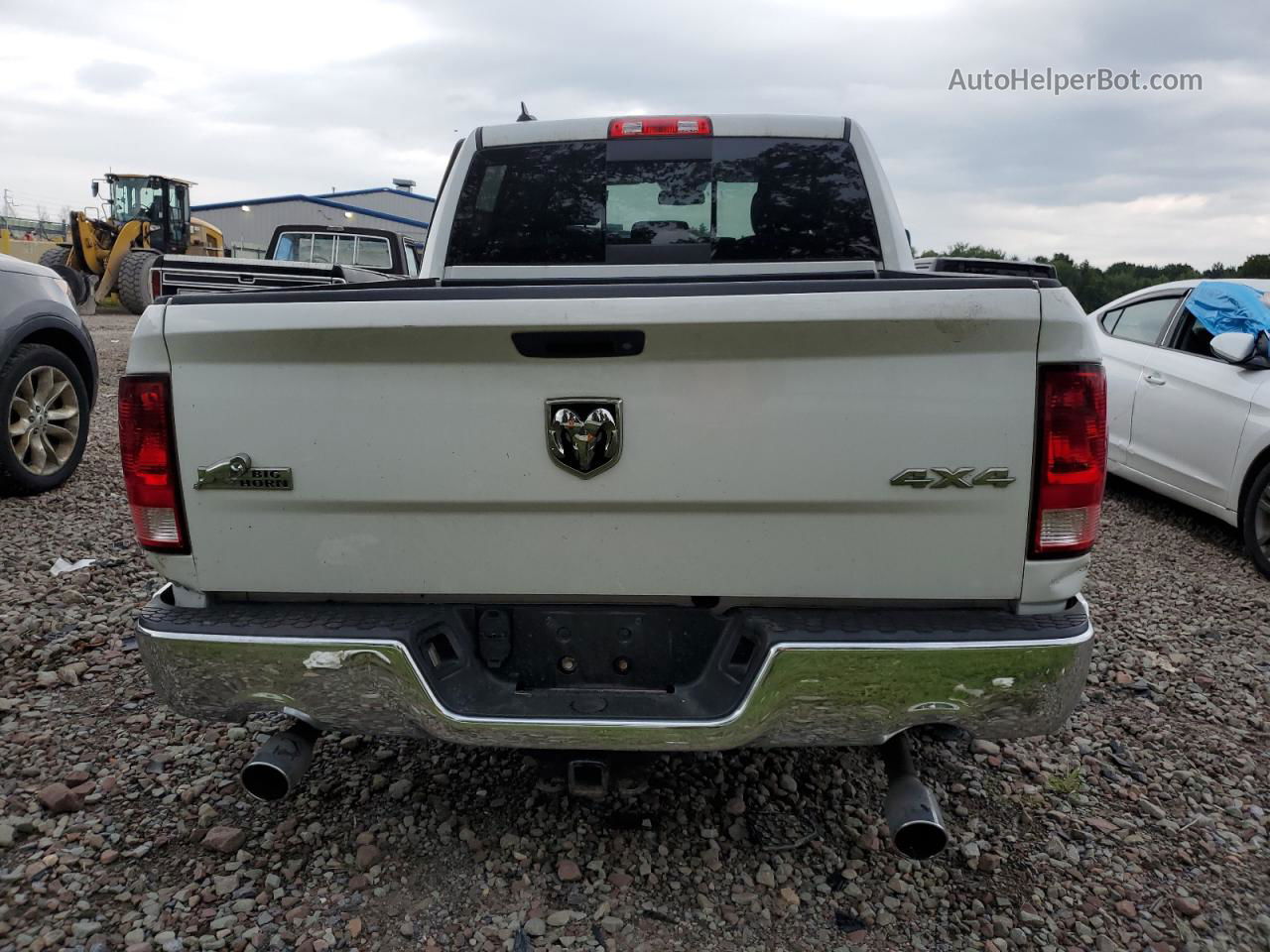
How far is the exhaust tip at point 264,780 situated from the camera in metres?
2.25

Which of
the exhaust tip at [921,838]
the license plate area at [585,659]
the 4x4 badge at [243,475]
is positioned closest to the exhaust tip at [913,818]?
the exhaust tip at [921,838]

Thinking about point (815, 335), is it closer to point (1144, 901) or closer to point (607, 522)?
point (607, 522)

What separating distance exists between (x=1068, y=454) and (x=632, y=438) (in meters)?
0.95

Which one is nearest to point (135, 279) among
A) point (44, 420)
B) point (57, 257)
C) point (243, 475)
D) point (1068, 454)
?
point (57, 257)

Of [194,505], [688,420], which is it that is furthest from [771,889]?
[194,505]

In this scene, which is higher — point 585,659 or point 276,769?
point 585,659

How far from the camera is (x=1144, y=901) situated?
7.97 ft

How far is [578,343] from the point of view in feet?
6.59

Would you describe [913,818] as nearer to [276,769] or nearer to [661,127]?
[276,769]

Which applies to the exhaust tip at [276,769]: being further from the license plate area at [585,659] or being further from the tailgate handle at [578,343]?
the tailgate handle at [578,343]

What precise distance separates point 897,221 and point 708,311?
6.60 feet

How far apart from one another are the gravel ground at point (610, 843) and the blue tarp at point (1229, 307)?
2842mm

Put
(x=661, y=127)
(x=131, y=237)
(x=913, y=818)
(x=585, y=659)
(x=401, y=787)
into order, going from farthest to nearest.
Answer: (x=131, y=237) → (x=661, y=127) → (x=401, y=787) → (x=585, y=659) → (x=913, y=818)

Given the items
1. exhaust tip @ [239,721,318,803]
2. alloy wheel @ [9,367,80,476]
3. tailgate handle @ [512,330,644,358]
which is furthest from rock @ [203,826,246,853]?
alloy wheel @ [9,367,80,476]
